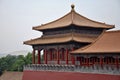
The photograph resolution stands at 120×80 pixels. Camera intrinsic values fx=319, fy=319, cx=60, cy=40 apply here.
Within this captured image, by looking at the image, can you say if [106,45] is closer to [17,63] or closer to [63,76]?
[63,76]

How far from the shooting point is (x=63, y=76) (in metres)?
25.2

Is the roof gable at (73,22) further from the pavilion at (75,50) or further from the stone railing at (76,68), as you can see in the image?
the stone railing at (76,68)

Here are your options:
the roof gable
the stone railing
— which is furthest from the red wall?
the roof gable

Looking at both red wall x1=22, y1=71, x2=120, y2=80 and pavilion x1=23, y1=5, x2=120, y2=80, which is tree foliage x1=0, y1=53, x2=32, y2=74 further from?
red wall x1=22, y1=71, x2=120, y2=80

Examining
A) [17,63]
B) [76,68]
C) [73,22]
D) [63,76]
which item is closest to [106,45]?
[76,68]

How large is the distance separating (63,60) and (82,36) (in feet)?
8.76

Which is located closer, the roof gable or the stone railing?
the stone railing

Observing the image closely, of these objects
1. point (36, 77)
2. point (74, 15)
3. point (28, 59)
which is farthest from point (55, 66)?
point (28, 59)

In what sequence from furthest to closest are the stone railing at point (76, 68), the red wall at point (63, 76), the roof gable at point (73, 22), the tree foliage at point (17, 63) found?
the tree foliage at point (17, 63)
the roof gable at point (73, 22)
the red wall at point (63, 76)
the stone railing at point (76, 68)

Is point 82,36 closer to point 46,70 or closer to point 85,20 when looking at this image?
point 85,20

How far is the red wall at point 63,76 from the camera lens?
21.8 metres

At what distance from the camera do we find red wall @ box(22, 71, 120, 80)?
21.8 m

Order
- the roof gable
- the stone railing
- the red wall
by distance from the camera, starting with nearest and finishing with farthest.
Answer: the stone railing → the red wall → the roof gable

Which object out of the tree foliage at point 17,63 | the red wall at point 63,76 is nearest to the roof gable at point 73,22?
the red wall at point 63,76
